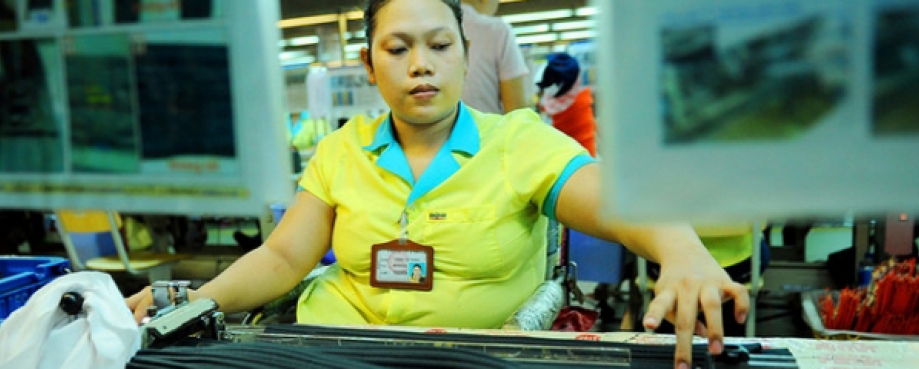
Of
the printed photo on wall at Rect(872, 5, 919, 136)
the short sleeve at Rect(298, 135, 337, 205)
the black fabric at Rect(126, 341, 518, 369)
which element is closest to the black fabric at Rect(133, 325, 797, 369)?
the black fabric at Rect(126, 341, 518, 369)

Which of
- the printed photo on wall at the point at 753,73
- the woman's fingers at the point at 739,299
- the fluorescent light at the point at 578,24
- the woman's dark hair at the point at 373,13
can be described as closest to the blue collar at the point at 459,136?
the woman's dark hair at the point at 373,13

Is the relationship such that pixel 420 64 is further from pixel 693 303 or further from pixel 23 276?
pixel 23 276

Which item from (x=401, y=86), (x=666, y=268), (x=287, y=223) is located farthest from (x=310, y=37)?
(x=287, y=223)

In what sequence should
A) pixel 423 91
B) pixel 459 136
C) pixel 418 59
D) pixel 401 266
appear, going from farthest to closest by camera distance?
1. pixel 459 136
2. pixel 401 266
3. pixel 423 91
4. pixel 418 59

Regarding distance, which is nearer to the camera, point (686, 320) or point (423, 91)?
point (686, 320)

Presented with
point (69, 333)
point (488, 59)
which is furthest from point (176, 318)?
point (488, 59)

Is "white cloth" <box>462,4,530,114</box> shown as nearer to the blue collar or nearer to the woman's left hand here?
the blue collar

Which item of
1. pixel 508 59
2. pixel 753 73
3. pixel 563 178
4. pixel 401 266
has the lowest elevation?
pixel 401 266

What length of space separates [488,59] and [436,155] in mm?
843

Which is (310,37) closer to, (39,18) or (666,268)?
(39,18)

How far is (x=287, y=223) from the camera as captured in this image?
130 centimetres

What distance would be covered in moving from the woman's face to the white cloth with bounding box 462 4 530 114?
0.78 metres

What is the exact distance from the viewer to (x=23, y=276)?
3.16 feet

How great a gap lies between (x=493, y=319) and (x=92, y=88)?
0.88 metres
